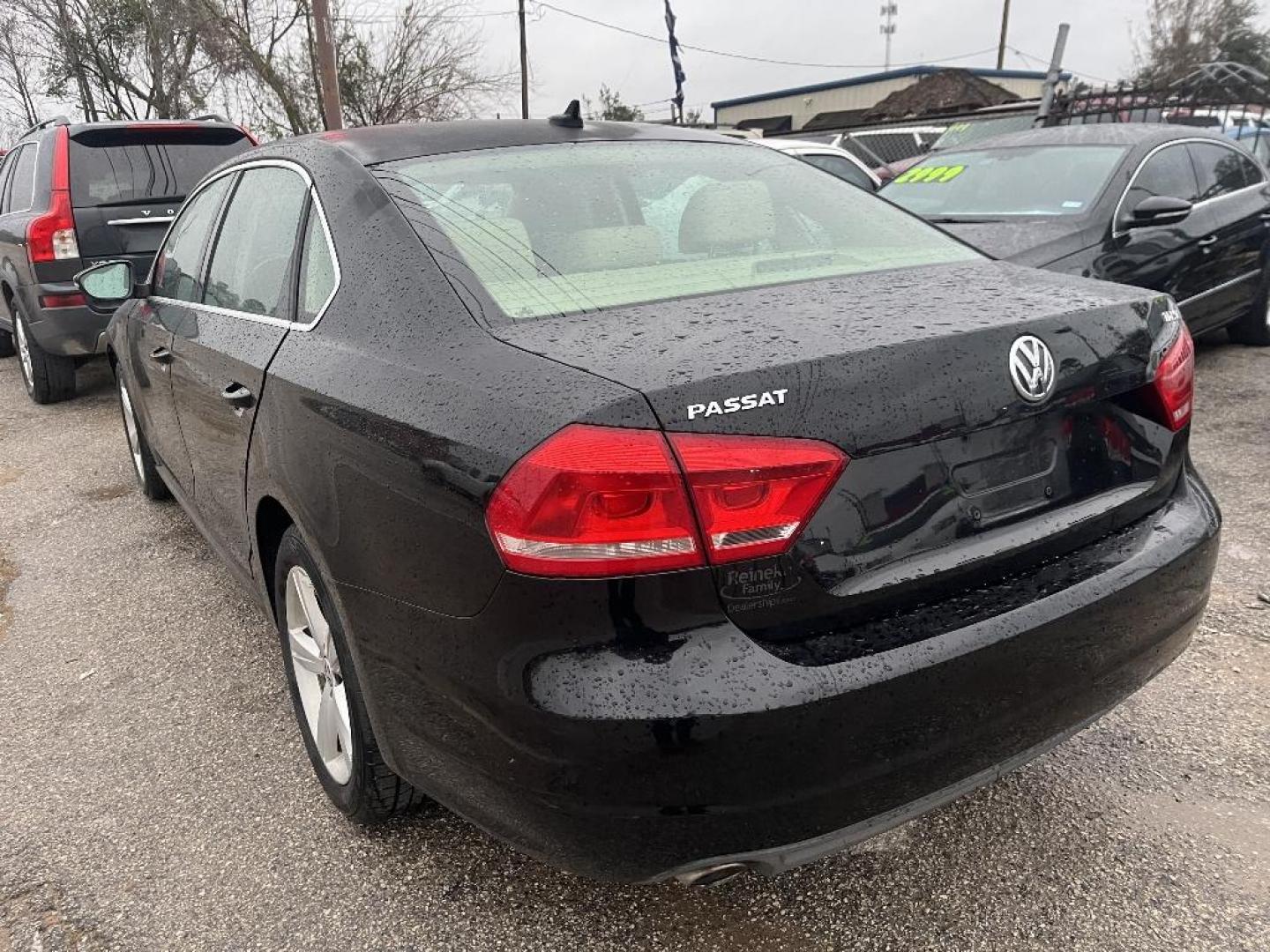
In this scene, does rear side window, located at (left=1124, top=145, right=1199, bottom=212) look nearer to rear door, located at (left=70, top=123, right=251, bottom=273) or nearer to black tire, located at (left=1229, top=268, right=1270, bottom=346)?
black tire, located at (left=1229, top=268, right=1270, bottom=346)

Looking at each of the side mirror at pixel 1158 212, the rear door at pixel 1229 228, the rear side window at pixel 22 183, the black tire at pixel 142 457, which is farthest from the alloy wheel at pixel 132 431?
the rear door at pixel 1229 228

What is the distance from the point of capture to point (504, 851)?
221cm

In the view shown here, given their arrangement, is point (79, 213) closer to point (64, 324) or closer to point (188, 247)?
point (64, 324)

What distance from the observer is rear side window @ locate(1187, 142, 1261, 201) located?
19.7ft

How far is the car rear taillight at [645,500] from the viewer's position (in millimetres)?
1430

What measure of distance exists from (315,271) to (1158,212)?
15.3 feet

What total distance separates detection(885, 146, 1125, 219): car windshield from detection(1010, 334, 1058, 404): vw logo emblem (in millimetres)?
4128

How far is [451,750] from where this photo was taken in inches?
66.2

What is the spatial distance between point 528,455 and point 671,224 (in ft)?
3.56

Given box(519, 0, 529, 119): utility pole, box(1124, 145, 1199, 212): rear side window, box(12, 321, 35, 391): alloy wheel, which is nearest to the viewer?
box(1124, 145, 1199, 212): rear side window

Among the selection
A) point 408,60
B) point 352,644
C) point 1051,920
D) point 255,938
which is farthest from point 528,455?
point 408,60

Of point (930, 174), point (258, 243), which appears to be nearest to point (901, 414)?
point (258, 243)

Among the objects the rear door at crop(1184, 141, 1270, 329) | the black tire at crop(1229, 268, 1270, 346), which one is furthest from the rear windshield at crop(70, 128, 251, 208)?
the black tire at crop(1229, 268, 1270, 346)

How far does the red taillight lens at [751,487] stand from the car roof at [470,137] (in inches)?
51.2
